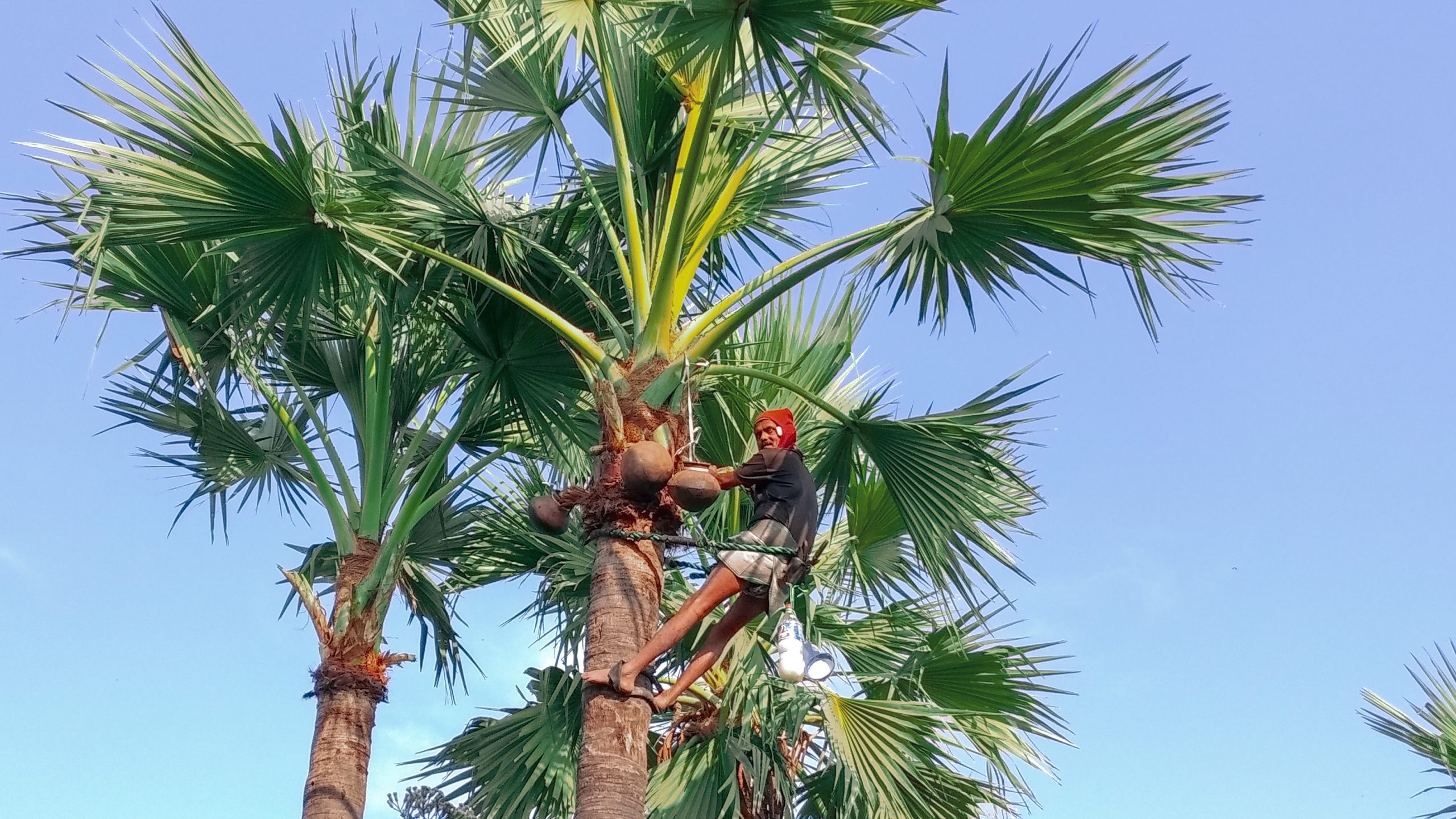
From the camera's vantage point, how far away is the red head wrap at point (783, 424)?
21.9 feet

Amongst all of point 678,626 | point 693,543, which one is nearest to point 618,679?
point 678,626

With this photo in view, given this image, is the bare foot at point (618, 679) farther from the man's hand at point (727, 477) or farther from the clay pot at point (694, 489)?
the man's hand at point (727, 477)

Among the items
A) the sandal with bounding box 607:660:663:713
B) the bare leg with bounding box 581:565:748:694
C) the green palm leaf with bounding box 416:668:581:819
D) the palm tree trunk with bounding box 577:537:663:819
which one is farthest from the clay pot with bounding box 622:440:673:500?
the green palm leaf with bounding box 416:668:581:819

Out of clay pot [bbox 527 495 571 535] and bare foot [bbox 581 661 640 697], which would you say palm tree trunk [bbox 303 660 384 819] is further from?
bare foot [bbox 581 661 640 697]

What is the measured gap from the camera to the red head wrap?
21.9ft

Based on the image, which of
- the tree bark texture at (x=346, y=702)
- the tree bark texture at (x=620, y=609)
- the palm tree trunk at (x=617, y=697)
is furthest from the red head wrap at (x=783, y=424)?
the tree bark texture at (x=346, y=702)

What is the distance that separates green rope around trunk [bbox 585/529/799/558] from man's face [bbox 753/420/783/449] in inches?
23.1

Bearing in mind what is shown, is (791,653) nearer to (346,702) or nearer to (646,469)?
(646,469)

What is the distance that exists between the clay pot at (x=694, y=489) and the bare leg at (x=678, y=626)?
399 millimetres

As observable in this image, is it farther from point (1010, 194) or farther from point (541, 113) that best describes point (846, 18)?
point (541, 113)

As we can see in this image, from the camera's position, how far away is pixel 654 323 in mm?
6551

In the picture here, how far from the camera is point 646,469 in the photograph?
19.3 ft

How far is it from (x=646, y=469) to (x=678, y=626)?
663 millimetres

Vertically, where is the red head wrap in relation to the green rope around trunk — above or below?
above
